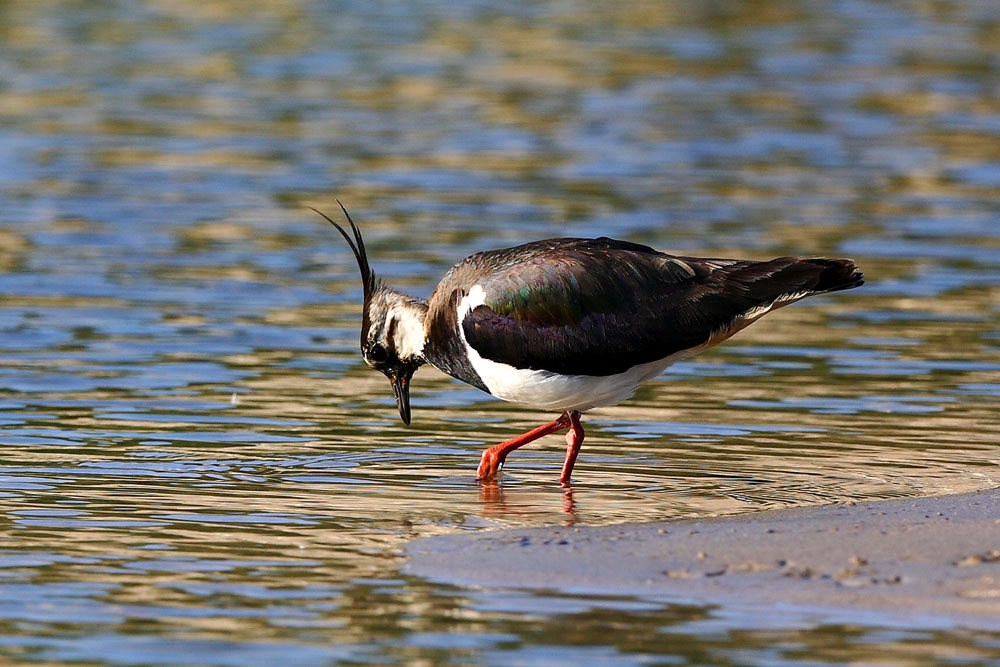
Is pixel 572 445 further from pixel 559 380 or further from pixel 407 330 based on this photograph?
pixel 407 330

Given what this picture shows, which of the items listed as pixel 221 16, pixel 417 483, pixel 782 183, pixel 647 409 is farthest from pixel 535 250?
pixel 221 16

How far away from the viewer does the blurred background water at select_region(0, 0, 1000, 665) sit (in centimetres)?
717

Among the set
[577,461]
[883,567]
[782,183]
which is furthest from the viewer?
[782,183]

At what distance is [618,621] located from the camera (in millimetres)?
6914

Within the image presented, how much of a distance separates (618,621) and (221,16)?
1074 inches

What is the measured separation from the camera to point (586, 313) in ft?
31.5

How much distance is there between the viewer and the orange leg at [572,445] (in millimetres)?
9781

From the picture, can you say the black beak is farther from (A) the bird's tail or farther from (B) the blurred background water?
(A) the bird's tail

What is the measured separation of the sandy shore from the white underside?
1358mm

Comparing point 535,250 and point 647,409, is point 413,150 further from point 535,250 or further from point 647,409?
point 535,250

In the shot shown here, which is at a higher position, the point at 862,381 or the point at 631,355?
the point at 631,355

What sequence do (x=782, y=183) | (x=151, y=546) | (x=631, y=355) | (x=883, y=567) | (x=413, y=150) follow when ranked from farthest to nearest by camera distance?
(x=413, y=150), (x=782, y=183), (x=631, y=355), (x=151, y=546), (x=883, y=567)

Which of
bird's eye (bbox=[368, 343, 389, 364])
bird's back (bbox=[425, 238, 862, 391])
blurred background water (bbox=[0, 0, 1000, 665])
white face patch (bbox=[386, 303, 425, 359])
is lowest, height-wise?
blurred background water (bbox=[0, 0, 1000, 665])

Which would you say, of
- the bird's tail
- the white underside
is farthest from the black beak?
the bird's tail
